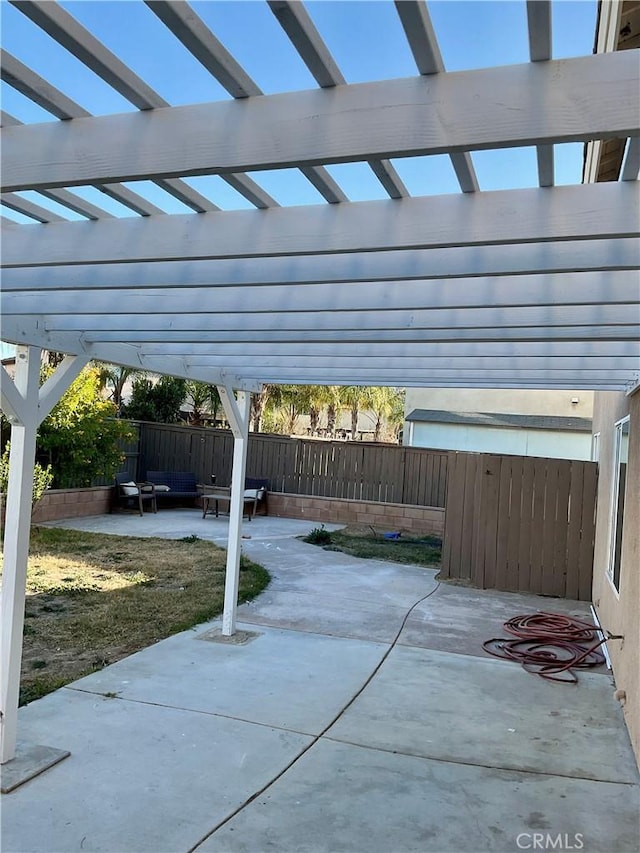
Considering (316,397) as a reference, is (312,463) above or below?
below

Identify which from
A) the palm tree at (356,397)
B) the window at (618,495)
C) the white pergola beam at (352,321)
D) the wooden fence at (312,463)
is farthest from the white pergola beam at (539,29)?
the palm tree at (356,397)

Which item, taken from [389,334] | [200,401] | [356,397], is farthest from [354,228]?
[356,397]

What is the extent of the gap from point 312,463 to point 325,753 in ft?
42.0

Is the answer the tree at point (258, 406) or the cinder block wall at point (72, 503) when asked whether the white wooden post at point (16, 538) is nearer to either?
the cinder block wall at point (72, 503)

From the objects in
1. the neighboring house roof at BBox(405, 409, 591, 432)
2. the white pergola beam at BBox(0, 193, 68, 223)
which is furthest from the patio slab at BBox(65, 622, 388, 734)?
the neighboring house roof at BBox(405, 409, 591, 432)

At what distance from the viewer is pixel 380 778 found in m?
3.63

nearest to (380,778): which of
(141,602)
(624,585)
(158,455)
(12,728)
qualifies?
(12,728)

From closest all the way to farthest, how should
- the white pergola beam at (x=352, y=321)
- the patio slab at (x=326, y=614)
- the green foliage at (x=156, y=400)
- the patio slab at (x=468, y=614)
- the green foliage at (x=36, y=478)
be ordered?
1. the white pergola beam at (x=352, y=321)
2. the patio slab at (x=468, y=614)
3. the patio slab at (x=326, y=614)
4. the green foliage at (x=36, y=478)
5. the green foliage at (x=156, y=400)

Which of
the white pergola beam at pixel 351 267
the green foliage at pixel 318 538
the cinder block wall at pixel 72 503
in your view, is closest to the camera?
the white pergola beam at pixel 351 267

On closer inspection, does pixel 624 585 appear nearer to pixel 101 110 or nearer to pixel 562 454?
pixel 101 110

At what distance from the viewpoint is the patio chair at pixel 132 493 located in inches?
587

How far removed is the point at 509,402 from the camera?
20484mm

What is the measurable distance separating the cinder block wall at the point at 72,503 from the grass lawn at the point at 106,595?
116cm

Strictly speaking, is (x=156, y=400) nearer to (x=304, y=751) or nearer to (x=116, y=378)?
(x=116, y=378)
